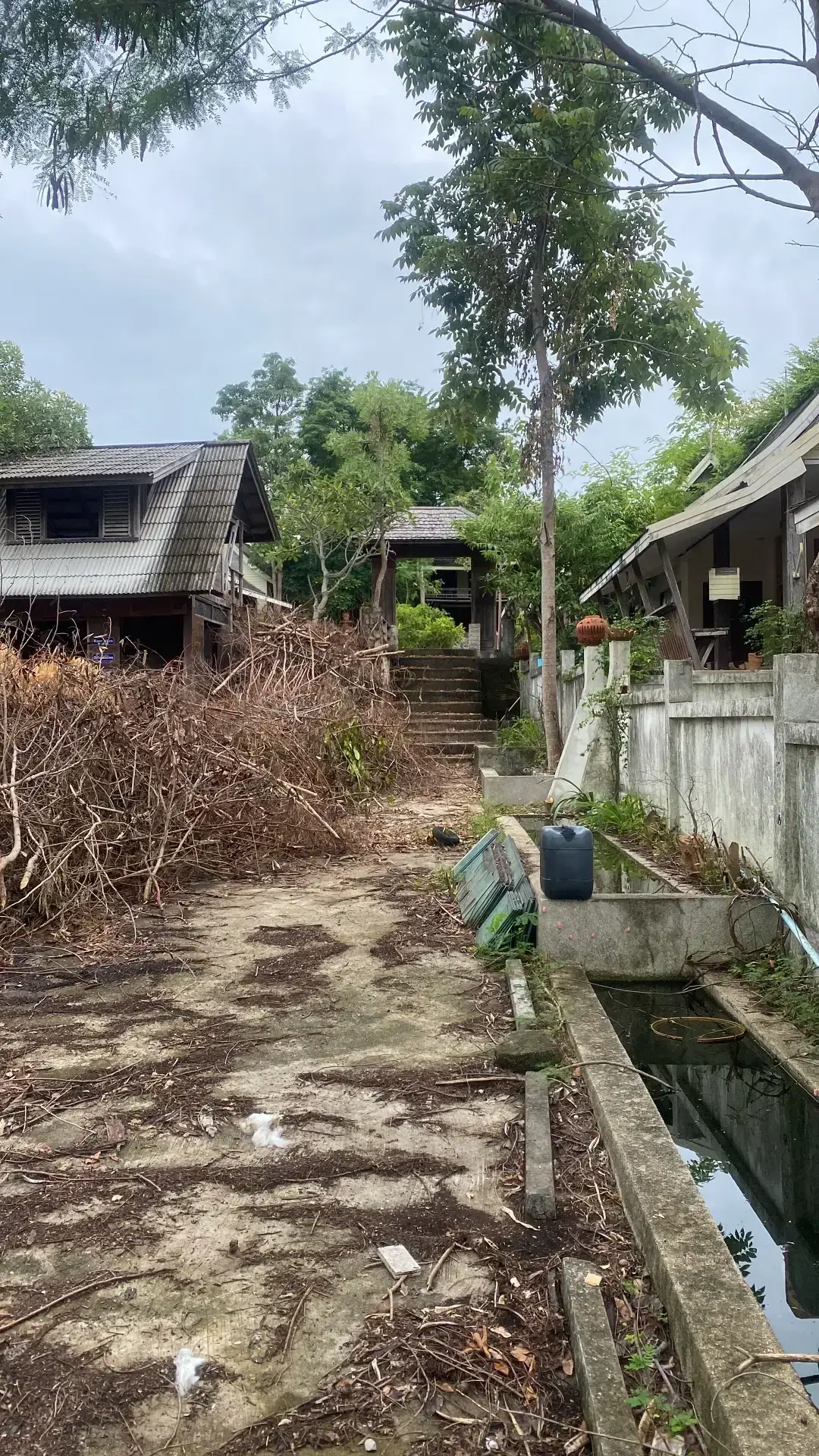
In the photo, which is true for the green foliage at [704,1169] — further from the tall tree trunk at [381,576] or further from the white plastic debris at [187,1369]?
the tall tree trunk at [381,576]

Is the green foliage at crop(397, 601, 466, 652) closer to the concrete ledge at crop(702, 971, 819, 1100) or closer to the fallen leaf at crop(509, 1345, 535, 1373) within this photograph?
the concrete ledge at crop(702, 971, 819, 1100)

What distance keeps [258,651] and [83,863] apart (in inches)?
211

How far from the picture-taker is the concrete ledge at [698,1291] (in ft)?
6.31

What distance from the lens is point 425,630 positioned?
84.7 feet

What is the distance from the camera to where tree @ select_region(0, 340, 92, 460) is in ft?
71.6

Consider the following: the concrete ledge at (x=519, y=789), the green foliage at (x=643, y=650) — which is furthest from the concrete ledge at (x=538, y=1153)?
the concrete ledge at (x=519, y=789)

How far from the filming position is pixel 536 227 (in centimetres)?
1271

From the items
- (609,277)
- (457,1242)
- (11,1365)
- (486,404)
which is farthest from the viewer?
(486,404)

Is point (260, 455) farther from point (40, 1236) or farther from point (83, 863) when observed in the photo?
point (40, 1236)

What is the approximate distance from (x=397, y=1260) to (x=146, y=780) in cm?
529

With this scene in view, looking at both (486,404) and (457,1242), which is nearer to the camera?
(457,1242)

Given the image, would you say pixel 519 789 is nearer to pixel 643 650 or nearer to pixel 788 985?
pixel 643 650

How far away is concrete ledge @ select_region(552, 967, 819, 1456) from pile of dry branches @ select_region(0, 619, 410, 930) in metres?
4.22

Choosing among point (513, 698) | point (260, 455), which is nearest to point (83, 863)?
point (513, 698)
